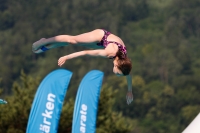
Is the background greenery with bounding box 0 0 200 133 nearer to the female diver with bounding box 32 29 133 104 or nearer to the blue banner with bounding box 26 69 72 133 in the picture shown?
the blue banner with bounding box 26 69 72 133

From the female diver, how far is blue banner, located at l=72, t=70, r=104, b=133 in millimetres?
7559

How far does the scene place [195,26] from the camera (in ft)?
463

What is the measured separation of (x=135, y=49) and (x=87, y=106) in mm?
110452

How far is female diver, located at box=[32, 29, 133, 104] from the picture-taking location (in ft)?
48.0

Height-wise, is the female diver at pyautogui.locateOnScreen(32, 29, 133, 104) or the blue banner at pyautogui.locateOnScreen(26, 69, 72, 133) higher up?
the blue banner at pyautogui.locateOnScreen(26, 69, 72, 133)

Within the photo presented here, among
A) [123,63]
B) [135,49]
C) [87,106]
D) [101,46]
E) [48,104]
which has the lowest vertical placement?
[123,63]

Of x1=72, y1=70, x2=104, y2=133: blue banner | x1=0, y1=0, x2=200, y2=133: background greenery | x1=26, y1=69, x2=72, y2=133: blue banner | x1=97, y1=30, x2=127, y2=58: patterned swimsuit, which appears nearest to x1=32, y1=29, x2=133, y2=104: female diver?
x1=97, y1=30, x2=127, y2=58: patterned swimsuit

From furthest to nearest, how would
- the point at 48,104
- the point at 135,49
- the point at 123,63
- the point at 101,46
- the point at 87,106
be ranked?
the point at 135,49
the point at 87,106
the point at 48,104
the point at 101,46
the point at 123,63

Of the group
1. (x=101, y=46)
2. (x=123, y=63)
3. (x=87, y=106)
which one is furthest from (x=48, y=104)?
(x=123, y=63)

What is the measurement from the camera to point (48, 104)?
922 inches

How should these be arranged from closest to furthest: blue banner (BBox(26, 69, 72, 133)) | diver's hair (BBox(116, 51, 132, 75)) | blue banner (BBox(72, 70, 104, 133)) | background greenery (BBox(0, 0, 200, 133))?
diver's hair (BBox(116, 51, 132, 75)) < blue banner (BBox(26, 69, 72, 133)) < blue banner (BBox(72, 70, 104, 133)) < background greenery (BBox(0, 0, 200, 133))

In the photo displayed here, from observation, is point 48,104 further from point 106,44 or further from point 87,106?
point 106,44

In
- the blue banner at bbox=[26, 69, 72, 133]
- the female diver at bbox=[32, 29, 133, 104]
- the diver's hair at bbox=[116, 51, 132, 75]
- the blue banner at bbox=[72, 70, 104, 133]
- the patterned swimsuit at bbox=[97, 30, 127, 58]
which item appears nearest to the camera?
the female diver at bbox=[32, 29, 133, 104]

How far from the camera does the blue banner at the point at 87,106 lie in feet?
77.6
